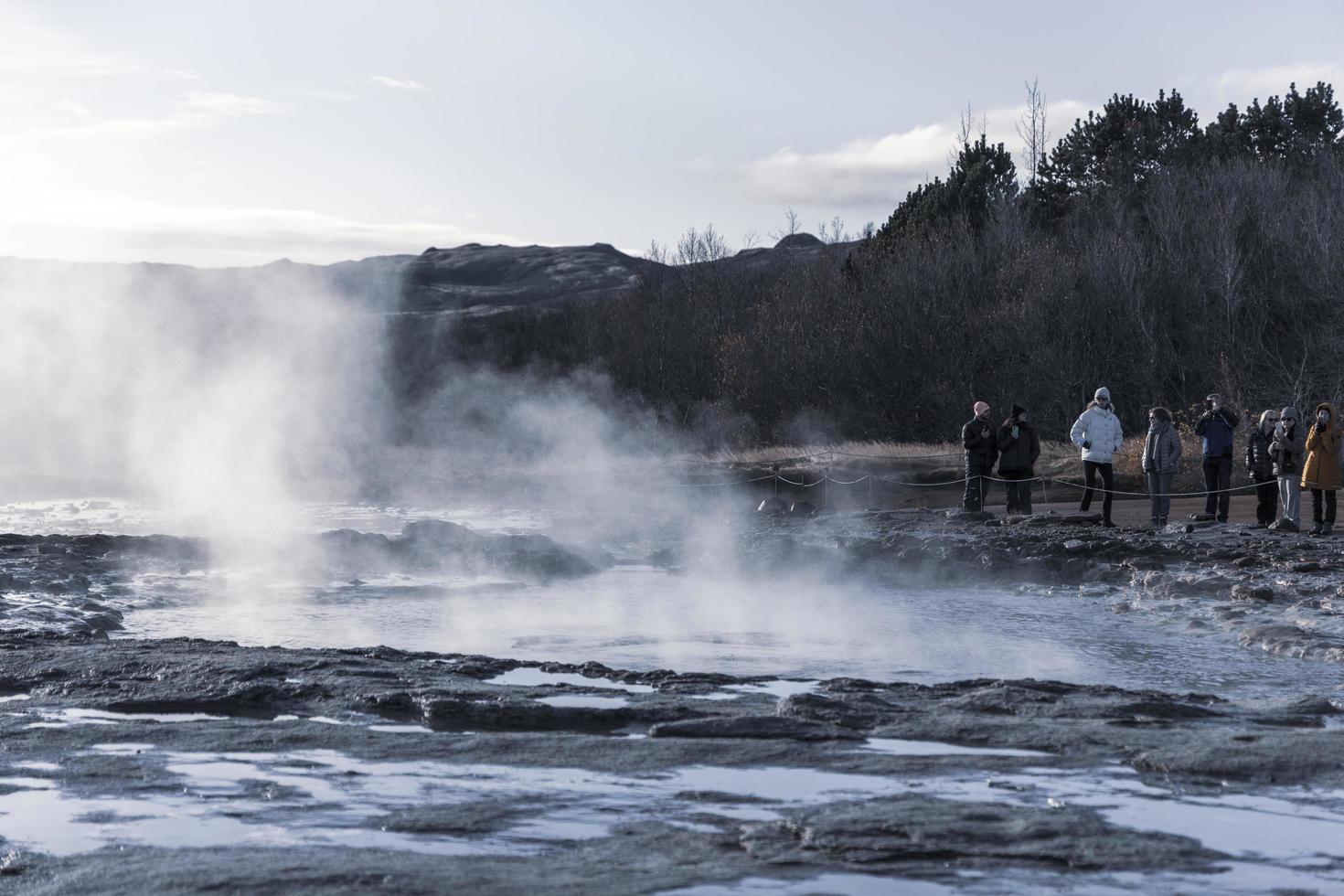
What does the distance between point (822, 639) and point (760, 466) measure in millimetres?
22682

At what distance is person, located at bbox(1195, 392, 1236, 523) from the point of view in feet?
59.6

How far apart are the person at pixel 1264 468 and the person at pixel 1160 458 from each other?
94 centimetres

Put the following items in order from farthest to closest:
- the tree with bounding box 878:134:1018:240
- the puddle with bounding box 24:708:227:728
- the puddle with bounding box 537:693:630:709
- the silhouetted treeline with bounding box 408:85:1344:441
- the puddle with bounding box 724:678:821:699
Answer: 1. the tree with bounding box 878:134:1018:240
2. the silhouetted treeline with bounding box 408:85:1344:441
3. the puddle with bounding box 724:678:821:699
4. the puddle with bounding box 537:693:630:709
5. the puddle with bounding box 24:708:227:728

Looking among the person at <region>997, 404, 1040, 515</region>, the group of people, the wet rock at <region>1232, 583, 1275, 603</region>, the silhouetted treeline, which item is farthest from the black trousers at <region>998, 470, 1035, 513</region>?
the silhouetted treeline

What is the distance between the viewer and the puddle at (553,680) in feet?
26.8

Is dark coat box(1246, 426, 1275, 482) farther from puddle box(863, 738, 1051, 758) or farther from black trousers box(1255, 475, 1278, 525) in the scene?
puddle box(863, 738, 1051, 758)

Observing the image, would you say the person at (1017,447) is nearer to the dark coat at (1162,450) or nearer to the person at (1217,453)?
the dark coat at (1162,450)

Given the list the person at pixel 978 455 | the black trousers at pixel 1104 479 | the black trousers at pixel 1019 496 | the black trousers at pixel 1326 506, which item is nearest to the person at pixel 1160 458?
the black trousers at pixel 1104 479

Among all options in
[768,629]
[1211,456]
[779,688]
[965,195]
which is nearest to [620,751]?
[779,688]

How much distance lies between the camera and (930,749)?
645 cm

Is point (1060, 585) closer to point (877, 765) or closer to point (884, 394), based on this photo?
point (877, 765)

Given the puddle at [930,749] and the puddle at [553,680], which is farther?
the puddle at [553,680]

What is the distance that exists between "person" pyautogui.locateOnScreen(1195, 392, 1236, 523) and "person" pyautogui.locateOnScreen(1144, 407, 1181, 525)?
0.38 m

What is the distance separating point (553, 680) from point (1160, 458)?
11.8 metres
